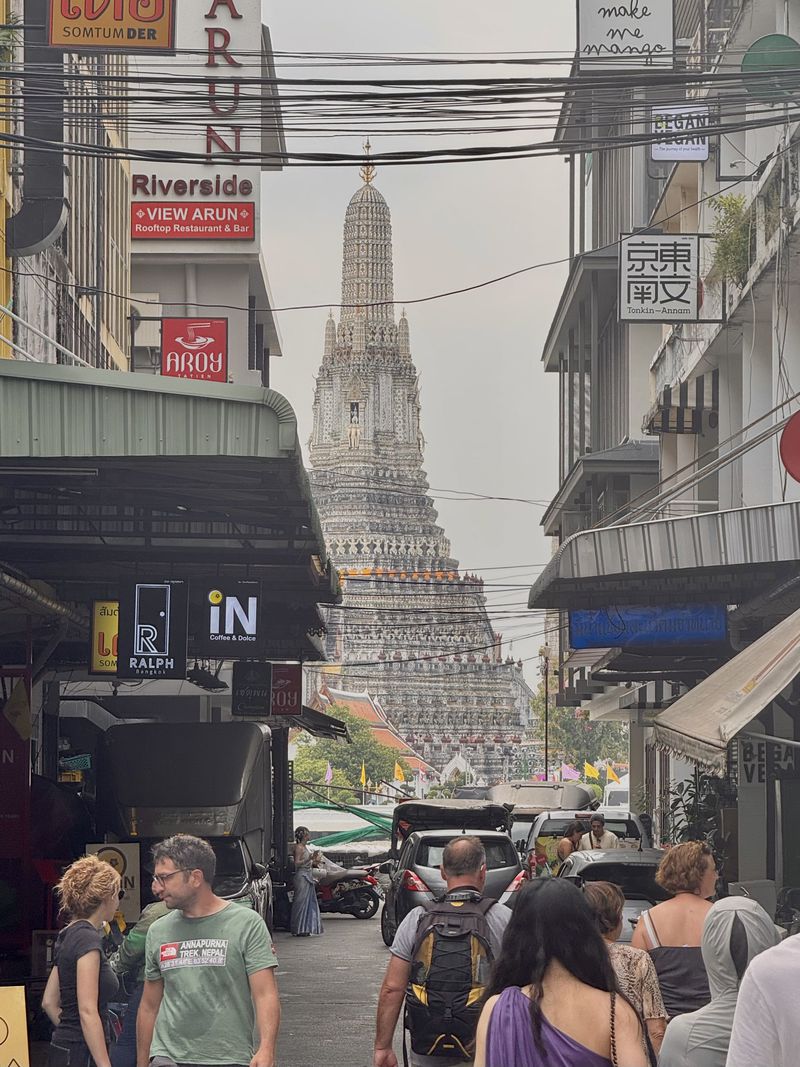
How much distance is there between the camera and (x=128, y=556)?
20.8 meters

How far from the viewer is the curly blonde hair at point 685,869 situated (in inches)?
340

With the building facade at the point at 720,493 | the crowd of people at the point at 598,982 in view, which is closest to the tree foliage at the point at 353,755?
the building facade at the point at 720,493

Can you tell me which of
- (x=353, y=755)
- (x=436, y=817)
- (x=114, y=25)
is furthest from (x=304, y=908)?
(x=353, y=755)

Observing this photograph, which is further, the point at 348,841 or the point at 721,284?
the point at 348,841

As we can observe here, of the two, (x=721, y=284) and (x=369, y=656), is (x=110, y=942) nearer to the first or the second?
(x=721, y=284)

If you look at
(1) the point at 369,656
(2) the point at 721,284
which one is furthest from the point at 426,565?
(2) the point at 721,284

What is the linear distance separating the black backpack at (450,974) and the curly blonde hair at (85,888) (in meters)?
1.65

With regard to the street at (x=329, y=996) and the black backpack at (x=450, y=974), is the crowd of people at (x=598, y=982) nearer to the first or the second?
the black backpack at (x=450, y=974)

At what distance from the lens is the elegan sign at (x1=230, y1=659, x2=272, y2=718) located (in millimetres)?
31734

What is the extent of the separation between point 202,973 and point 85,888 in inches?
62.0

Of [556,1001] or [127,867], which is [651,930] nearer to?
[556,1001]

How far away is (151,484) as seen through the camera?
15.5 meters

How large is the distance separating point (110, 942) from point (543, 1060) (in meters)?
7.66

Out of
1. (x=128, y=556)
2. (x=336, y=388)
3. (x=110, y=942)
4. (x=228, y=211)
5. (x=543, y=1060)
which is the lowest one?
(x=110, y=942)
